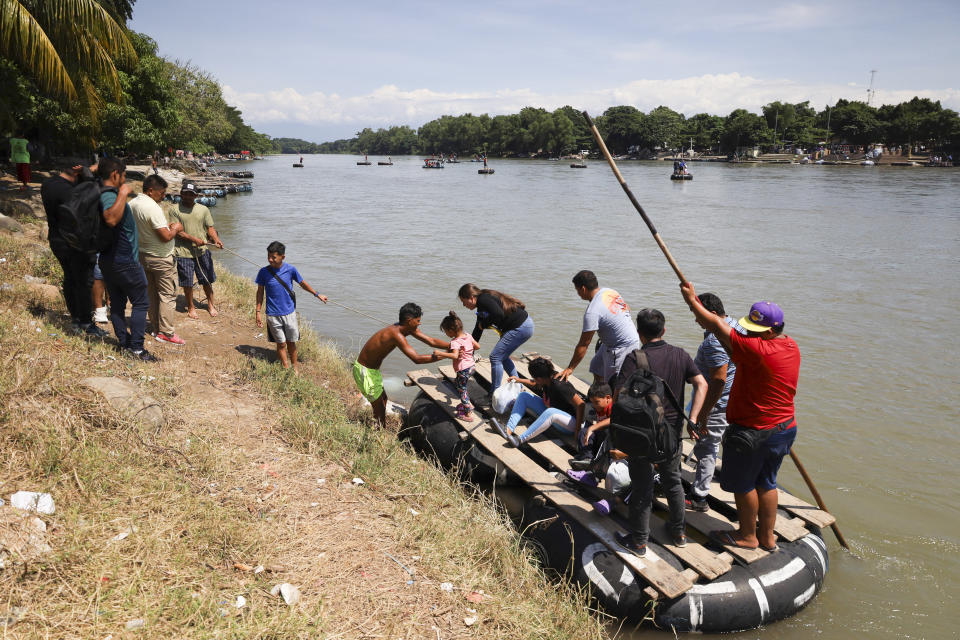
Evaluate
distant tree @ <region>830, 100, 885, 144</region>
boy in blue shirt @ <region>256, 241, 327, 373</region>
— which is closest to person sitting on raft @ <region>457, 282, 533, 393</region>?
boy in blue shirt @ <region>256, 241, 327, 373</region>

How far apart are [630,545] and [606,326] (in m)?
1.91

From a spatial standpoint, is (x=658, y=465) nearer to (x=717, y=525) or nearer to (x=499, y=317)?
(x=717, y=525)

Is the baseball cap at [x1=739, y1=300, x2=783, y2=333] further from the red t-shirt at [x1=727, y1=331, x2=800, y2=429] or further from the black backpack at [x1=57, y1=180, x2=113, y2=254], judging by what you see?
the black backpack at [x1=57, y1=180, x2=113, y2=254]

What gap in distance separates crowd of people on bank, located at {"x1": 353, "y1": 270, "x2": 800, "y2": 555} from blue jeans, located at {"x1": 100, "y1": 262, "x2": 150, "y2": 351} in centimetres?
248

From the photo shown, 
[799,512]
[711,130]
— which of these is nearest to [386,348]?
[799,512]

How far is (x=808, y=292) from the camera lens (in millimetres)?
15758

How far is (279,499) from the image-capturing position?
176 inches

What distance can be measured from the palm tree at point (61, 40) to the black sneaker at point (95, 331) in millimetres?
6204

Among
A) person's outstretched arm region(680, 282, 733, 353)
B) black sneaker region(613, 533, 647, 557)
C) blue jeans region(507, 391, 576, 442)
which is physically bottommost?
black sneaker region(613, 533, 647, 557)

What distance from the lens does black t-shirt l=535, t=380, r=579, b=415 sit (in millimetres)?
6000

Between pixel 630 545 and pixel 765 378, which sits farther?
pixel 630 545

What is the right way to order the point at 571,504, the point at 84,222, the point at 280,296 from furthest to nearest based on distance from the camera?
the point at 280,296 → the point at 84,222 → the point at 571,504

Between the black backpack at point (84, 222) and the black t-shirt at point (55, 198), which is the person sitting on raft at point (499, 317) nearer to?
the black backpack at point (84, 222)

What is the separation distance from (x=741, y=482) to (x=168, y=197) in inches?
1167
